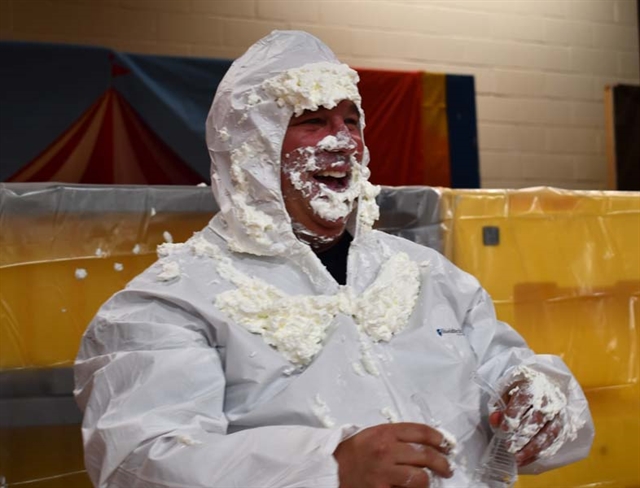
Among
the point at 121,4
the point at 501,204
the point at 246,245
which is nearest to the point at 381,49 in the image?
the point at 121,4

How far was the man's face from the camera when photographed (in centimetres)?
160

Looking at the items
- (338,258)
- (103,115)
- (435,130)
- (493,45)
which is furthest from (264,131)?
(493,45)

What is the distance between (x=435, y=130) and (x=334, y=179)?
2168mm

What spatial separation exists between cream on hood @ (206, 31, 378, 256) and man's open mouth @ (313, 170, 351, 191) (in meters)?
0.03

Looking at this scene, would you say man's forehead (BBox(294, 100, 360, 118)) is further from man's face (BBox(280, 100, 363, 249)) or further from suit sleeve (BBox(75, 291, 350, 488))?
suit sleeve (BBox(75, 291, 350, 488))

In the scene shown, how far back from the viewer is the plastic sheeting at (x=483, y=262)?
2098 mm

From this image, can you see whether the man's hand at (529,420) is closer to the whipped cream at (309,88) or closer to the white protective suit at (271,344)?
the white protective suit at (271,344)

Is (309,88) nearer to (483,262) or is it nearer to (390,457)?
(390,457)

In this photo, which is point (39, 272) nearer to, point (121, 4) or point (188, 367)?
point (188, 367)

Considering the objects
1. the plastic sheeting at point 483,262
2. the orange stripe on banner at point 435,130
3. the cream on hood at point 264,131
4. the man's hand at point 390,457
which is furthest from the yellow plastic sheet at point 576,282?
the man's hand at point 390,457

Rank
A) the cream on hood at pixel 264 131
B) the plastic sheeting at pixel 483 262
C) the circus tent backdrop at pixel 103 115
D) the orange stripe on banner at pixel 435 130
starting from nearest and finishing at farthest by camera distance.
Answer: the cream on hood at pixel 264 131 < the plastic sheeting at pixel 483 262 < the circus tent backdrop at pixel 103 115 < the orange stripe on banner at pixel 435 130

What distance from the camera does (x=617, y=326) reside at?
259cm

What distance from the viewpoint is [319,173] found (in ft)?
5.27

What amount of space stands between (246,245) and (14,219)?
80cm
